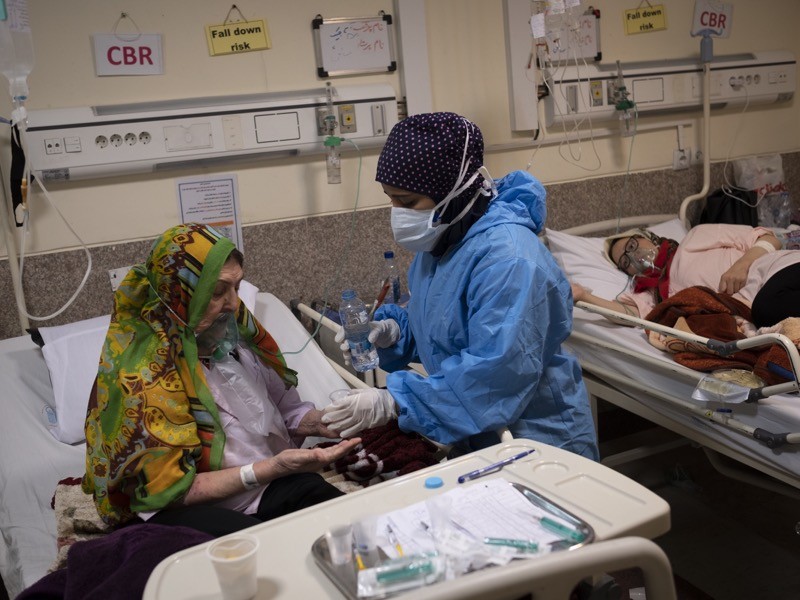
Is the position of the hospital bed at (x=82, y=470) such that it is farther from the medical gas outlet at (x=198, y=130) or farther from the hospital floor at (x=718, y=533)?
the hospital floor at (x=718, y=533)

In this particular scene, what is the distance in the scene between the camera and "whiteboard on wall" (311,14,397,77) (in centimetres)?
273

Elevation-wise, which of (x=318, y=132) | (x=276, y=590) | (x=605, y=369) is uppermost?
(x=318, y=132)

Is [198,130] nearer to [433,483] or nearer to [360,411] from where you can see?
[360,411]

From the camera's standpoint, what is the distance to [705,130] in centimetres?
340

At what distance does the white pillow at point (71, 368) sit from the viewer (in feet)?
7.32

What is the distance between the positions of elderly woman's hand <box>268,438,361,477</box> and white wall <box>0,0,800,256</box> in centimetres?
133

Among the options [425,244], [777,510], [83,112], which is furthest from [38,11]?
[777,510]

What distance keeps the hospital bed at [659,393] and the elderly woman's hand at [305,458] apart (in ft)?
3.83

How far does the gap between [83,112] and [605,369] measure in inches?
79.3

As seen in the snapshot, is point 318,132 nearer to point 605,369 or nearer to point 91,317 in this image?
point 91,317

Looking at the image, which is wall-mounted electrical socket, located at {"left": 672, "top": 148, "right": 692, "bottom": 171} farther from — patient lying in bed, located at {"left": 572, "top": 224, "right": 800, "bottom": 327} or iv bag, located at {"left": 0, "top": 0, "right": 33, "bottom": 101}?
iv bag, located at {"left": 0, "top": 0, "right": 33, "bottom": 101}

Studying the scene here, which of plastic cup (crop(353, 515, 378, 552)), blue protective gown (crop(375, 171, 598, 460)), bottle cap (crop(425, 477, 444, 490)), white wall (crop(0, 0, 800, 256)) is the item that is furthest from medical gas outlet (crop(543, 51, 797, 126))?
plastic cup (crop(353, 515, 378, 552))

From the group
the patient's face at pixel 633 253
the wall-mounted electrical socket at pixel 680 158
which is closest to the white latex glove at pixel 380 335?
the patient's face at pixel 633 253

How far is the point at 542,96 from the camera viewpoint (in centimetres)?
314
